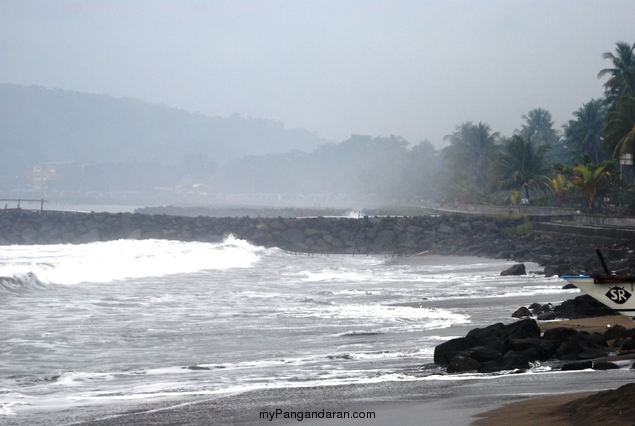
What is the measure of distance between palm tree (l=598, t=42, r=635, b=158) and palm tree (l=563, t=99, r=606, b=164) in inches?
325

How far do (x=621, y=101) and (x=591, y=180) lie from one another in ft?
17.5

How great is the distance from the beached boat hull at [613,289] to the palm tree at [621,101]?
35.5 m

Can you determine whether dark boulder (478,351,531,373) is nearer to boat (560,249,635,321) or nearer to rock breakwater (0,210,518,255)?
boat (560,249,635,321)

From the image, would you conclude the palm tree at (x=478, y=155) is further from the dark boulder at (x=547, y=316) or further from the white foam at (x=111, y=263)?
the dark boulder at (x=547, y=316)

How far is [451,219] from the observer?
1850 inches

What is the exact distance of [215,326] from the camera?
1323 cm

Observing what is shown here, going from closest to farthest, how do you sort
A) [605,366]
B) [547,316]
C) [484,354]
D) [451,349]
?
[605,366], [484,354], [451,349], [547,316]

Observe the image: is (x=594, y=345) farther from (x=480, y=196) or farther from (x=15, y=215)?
(x=480, y=196)

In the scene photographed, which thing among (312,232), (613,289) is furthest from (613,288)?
(312,232)

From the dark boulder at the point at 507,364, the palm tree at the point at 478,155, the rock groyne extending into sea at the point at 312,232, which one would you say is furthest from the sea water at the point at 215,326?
the palm tree at the point at 478,155

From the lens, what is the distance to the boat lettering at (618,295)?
7.06 meters

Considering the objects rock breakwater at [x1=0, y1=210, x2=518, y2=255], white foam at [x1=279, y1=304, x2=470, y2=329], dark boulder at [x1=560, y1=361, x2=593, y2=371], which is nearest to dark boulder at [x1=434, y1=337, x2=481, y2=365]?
dark boulder at [x1=560, y1=361, x2=593, y2=371]

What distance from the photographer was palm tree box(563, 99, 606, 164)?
2424 inches

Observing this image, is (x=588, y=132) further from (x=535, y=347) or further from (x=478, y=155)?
(x=535, y=347)
